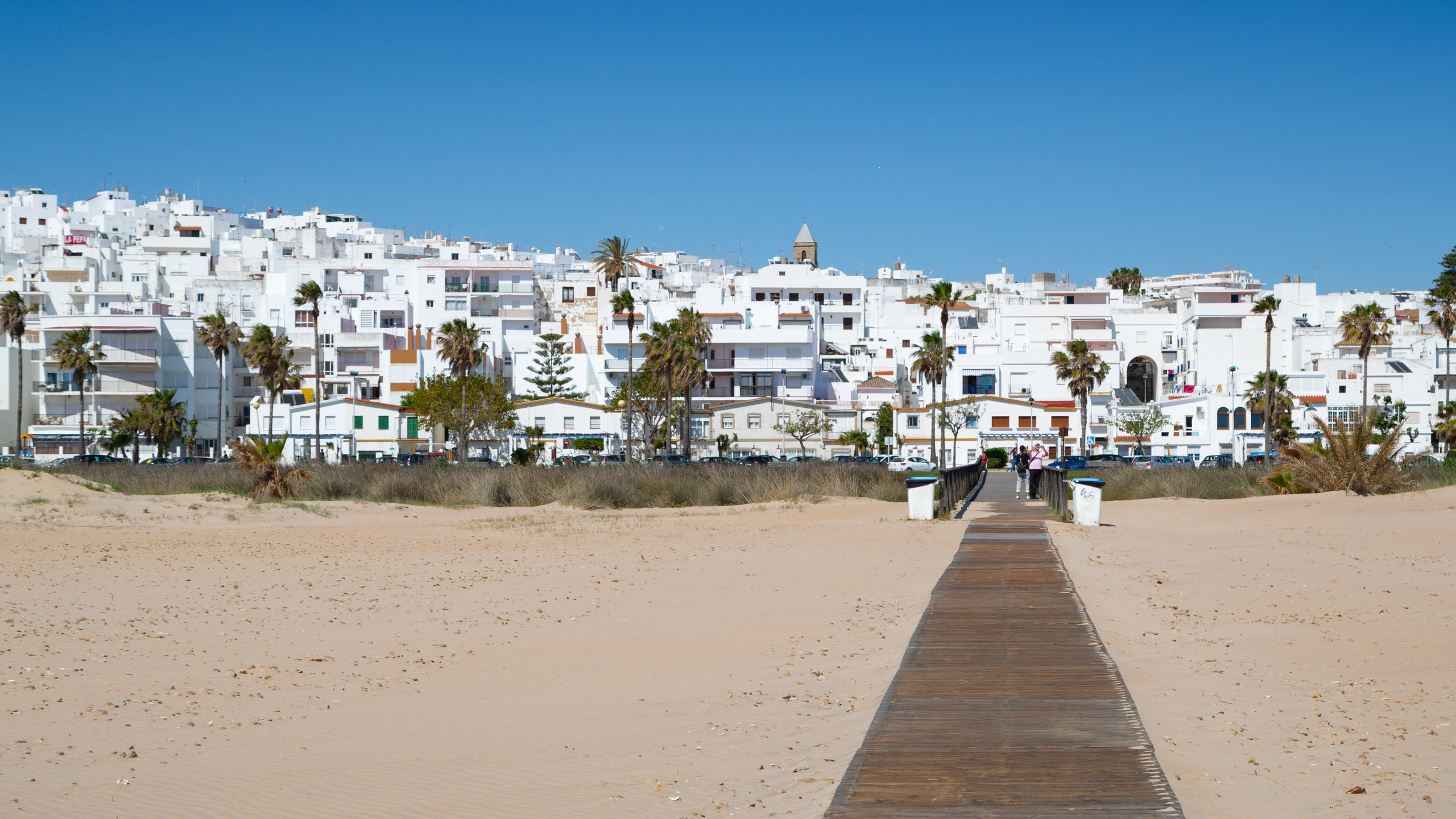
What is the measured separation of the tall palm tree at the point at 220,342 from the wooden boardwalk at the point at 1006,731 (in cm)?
6897

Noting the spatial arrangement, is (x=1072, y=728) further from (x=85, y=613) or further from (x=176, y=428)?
(x=176, y=428)

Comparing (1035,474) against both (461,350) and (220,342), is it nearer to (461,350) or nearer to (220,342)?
(461,350)

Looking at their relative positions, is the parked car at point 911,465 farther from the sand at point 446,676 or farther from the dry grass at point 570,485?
the sand at point 446,676

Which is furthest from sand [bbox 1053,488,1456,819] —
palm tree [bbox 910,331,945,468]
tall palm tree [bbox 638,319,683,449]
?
palm tree [bbox 910,331,945,468]

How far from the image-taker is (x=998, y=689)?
8.35 meters

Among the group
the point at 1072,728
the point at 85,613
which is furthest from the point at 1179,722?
the point at 85,613

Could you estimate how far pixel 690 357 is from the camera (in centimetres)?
7325

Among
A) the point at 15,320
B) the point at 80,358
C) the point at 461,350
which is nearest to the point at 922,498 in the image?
the point at 461,350

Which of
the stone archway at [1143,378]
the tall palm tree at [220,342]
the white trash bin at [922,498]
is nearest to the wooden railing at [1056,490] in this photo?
the white trash bin at [922,498]

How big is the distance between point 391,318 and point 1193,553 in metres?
89.1

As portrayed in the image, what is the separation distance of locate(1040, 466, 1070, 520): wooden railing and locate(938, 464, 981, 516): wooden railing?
2.14 metres

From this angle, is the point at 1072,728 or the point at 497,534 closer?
the point at 1072,728

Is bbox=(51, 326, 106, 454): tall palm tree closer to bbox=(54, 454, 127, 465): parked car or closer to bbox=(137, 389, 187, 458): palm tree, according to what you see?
bbox=(54, 454, 127, 465): parked car

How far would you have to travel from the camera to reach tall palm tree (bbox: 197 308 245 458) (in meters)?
78.0
